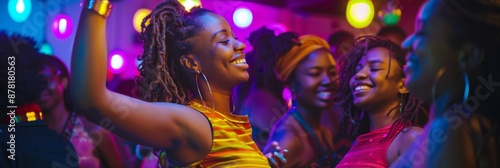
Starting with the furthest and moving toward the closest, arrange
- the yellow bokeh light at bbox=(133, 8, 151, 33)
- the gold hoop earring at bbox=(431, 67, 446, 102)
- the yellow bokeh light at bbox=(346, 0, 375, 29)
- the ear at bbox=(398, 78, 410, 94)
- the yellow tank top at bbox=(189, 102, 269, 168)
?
the yellow bokeh light at bbox=(346, 0, 375, 29) < the yellow bokeh light at bbox=(133, 8, 151, 33) < the ear at bbox=(398, 78, 410, 94) < the yellow tank top at bbox=(189, 102, 269, 168) < the gold hoop earring at bbox=(431, 67, 446, 102)

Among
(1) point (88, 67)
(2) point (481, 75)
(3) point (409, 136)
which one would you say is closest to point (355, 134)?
(3) point (409, 136)

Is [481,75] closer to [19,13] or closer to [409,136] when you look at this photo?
[409,136]

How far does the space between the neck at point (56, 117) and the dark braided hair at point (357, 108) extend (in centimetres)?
161

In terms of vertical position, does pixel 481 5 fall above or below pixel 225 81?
above

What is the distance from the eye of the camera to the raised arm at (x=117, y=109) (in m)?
2.03

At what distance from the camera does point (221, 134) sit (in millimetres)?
2518

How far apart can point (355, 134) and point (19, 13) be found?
6.20 ft

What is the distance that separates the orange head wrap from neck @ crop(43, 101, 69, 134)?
132 cm

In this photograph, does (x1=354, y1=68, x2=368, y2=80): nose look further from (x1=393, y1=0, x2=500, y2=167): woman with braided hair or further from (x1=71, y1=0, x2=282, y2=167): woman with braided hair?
(x1=393, y1=0, x2=500, y2=167): woman with braided hair

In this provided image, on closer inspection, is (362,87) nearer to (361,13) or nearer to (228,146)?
(228,146)

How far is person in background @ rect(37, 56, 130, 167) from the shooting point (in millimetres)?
4090

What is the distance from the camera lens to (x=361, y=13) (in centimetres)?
548

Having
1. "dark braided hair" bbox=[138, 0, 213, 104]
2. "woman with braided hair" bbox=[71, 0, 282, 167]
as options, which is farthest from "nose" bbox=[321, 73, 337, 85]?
"dark braided hair" bbox=[138, 0, 213, 104]

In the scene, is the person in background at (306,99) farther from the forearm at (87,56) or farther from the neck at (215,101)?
the forearm at (87,56)
